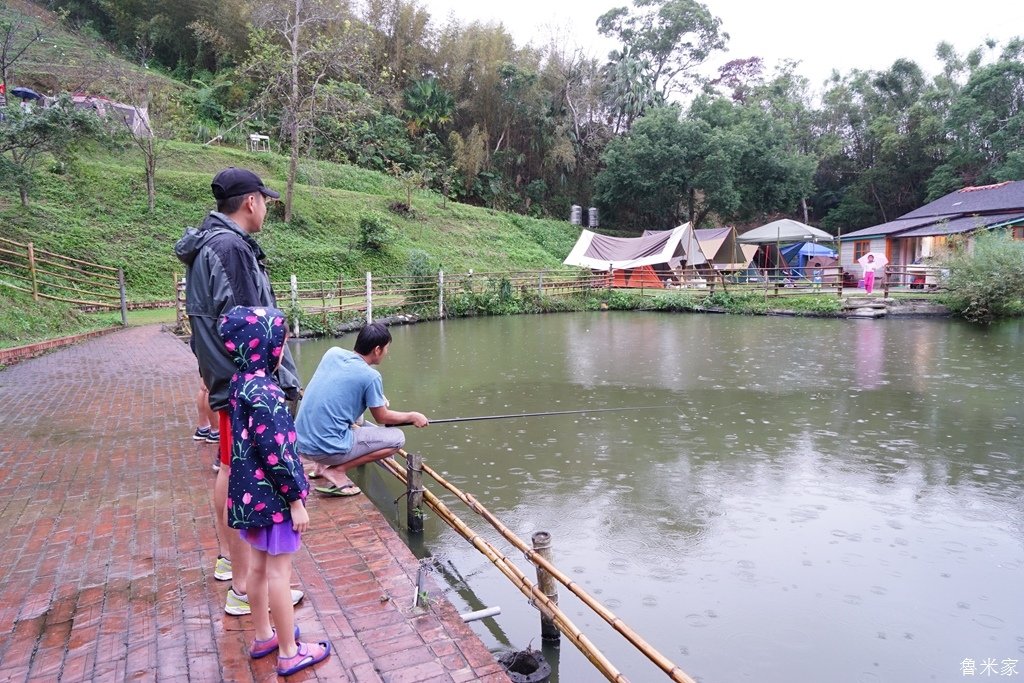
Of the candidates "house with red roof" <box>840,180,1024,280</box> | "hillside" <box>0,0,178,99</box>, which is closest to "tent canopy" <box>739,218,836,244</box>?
"house with red roof" <box>840,180,1024,280</box>

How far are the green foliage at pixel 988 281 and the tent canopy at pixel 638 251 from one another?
749cm

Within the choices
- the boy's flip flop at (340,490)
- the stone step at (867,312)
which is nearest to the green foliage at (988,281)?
the stone step at (867,312)

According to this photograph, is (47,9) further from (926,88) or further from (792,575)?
(926,88)

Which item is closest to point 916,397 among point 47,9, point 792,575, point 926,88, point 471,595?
point 792,575

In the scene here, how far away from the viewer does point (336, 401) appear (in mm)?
3314

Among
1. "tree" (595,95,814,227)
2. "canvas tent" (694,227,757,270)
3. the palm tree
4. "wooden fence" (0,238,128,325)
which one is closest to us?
"wooden fence" (0,238,128,325)

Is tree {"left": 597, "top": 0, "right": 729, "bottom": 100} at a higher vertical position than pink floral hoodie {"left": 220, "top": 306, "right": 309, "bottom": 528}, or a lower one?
higher

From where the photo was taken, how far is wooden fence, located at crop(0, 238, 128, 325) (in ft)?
40.9

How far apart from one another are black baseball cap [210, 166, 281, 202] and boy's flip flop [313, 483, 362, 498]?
74.3 inches

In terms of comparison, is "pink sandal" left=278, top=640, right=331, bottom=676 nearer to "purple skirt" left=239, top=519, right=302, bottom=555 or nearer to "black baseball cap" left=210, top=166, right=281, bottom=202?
"purple skirt" left=239, top=519, right=302, bottom=555

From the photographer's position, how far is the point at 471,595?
3277 mm

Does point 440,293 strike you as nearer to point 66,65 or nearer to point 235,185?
point 235,185

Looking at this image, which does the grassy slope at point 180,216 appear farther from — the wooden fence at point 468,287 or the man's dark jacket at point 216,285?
the man's dark jacket at point 216,285

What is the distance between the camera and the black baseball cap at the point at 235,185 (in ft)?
7.04
